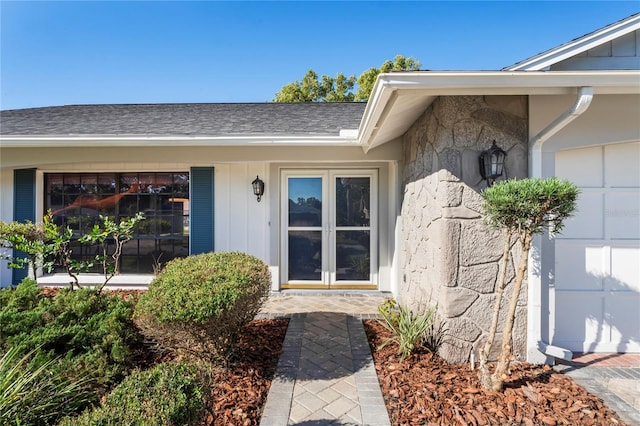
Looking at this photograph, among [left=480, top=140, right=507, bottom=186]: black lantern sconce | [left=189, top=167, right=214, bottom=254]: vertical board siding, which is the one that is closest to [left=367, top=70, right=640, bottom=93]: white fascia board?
[left=480, top=140, right=507, bottom=186]: black lantern sconce

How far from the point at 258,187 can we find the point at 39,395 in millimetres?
3832

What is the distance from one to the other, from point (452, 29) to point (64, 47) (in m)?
8.86

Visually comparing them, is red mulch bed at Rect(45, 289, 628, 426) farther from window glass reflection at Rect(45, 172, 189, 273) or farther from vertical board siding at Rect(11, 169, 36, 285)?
vertical board siding at Rect(11, 169, 36, 285)

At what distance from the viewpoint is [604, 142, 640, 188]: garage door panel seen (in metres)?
3.33

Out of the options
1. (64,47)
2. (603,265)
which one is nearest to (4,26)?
(64,47)

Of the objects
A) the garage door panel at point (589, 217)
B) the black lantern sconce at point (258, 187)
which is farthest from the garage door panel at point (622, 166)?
the black lantern sconce at point (258, 187)

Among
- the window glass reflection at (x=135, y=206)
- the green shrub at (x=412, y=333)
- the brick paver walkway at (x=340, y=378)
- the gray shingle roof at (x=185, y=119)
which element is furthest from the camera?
the window glass reflection at (x=135, y=206)

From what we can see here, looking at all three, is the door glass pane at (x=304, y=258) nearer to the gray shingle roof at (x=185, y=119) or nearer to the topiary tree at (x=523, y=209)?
the gray shingle roof at (x=185, y=119)

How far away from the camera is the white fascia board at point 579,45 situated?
10.9 feet

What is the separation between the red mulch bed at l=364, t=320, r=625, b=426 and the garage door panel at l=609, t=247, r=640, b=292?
58.0 inches

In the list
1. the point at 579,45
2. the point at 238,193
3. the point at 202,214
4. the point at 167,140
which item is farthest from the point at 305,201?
the point at 579,45

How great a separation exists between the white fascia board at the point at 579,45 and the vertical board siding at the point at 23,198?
8.05 metres

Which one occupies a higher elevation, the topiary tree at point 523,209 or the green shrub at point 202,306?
the topiary tree at point 523,209

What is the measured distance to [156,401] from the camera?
1.56m
